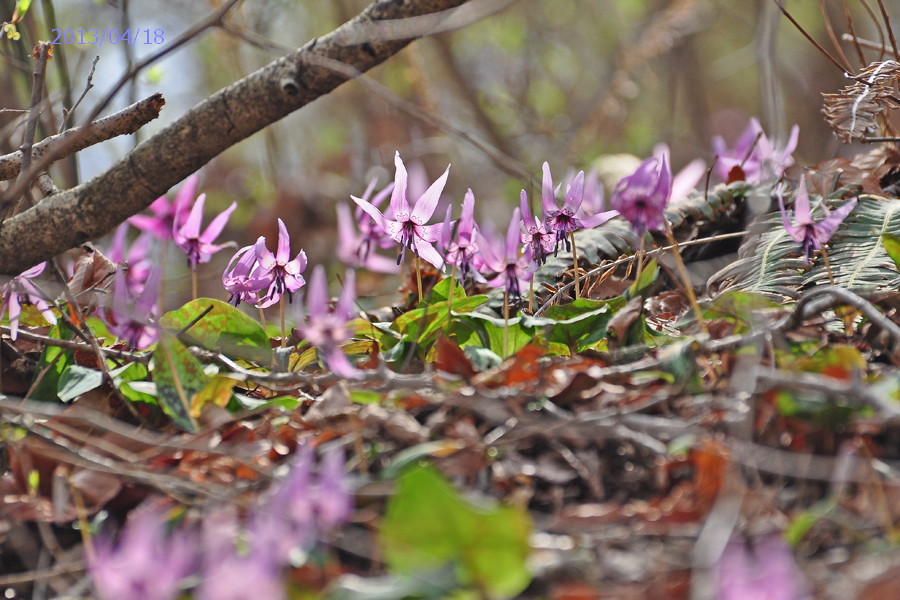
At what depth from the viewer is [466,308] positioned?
5.81 feet

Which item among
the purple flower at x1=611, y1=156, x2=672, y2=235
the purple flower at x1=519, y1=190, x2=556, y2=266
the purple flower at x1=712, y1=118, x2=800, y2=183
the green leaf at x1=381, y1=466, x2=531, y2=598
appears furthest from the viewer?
the purple flower at x1=712, y1=118, x2=800, y2=183

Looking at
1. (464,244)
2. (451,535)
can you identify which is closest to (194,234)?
(464,244)

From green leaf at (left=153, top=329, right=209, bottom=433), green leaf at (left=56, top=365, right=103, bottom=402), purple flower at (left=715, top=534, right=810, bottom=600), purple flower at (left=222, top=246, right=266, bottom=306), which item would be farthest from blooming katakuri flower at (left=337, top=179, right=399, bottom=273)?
purple flower at (left=715, top=534, right=810, bottom=600)

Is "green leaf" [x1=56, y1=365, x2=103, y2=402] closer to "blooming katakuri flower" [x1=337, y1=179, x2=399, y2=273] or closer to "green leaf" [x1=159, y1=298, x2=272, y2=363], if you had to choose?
"green leaf" [x1=159, y1=298, x2=272, y2=363]

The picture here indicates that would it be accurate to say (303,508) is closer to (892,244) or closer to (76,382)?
(76,382)

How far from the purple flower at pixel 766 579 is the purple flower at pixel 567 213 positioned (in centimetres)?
83

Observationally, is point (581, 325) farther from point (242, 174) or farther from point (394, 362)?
point (242, 174)

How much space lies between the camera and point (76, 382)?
1.55m

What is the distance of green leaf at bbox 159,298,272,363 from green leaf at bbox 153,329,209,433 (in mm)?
216

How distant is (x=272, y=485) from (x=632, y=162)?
3.32 m

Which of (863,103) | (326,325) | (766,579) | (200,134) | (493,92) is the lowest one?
(766,579)

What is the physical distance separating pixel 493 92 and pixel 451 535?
27.4 ft

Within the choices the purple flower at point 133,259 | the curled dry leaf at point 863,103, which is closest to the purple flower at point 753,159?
the curled dry leaf at point 863,103

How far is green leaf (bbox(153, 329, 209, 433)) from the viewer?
1.40m
